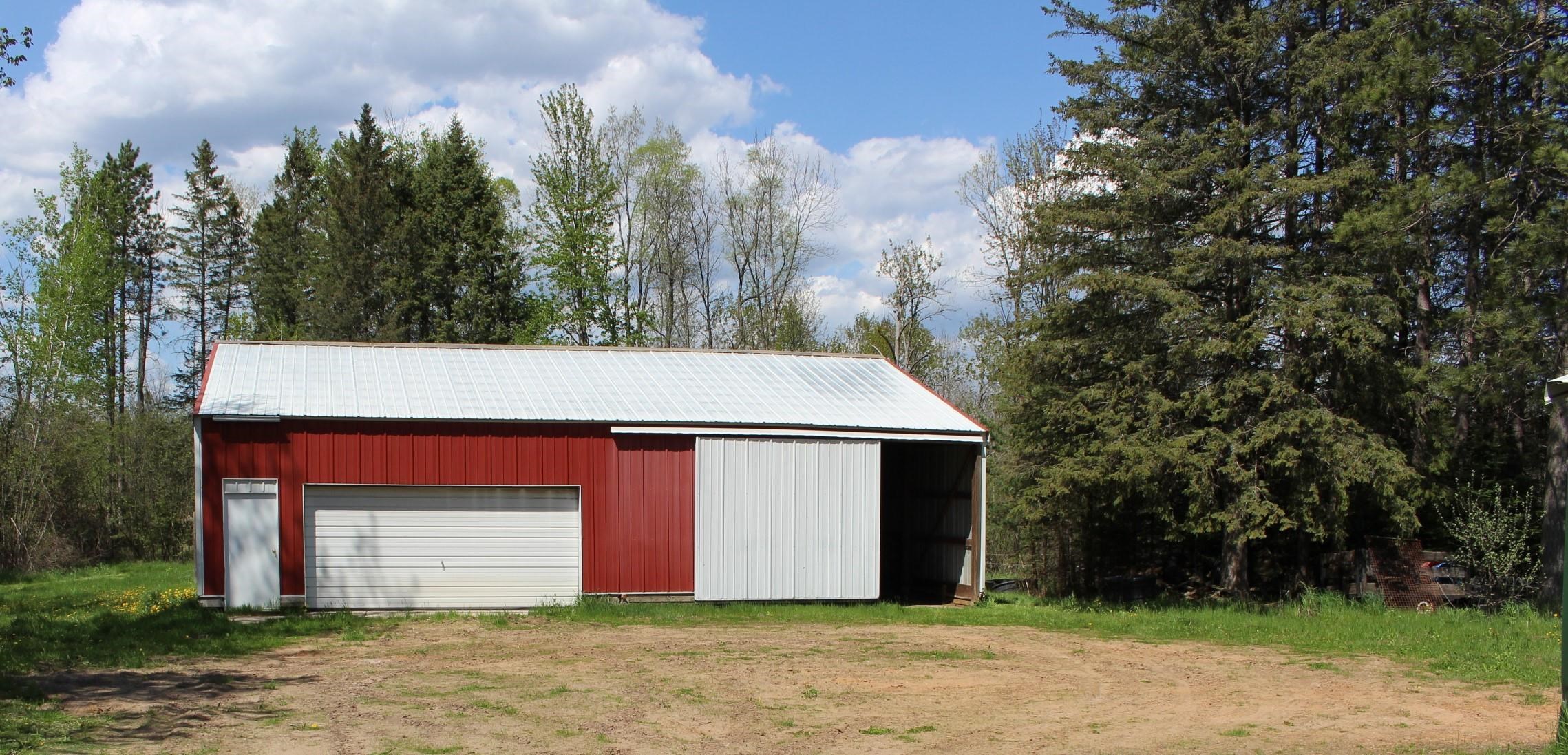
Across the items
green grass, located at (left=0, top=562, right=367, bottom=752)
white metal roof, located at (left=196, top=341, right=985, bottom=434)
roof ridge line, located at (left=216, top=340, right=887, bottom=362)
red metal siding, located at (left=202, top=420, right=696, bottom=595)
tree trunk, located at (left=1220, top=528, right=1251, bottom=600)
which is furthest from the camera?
roof ridge line, located at (left=216, top=340, right=887, bottom=362)

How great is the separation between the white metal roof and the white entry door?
3.90ft

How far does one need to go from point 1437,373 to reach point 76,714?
1938cm

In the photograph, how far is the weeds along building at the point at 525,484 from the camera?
17.9m

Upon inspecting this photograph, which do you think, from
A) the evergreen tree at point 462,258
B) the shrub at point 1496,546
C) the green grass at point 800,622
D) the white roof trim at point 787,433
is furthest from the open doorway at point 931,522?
the evergreen tree at point 462,258

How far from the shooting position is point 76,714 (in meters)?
9.53

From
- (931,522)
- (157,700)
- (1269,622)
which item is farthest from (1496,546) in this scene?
(157,700)

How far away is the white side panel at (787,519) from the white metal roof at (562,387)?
537 millimetres

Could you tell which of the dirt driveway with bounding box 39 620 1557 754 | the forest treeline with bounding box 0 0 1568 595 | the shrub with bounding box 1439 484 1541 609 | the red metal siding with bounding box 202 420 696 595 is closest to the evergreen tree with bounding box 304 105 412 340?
the forest treeline with bounding box 0 0 1568 595

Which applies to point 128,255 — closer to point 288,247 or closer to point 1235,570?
point 288,247

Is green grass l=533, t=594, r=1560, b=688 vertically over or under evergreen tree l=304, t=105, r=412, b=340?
under

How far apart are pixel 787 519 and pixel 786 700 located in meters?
8.77

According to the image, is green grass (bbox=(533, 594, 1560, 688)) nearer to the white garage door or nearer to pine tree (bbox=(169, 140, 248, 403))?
the white garage door

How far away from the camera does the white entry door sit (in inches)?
695

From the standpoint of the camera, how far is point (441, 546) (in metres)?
18.5
